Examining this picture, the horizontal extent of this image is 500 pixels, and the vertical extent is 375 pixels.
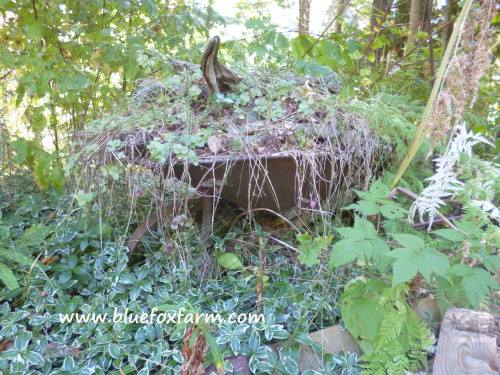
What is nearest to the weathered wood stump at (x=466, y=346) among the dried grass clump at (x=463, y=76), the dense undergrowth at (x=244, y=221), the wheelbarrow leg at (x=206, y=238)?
the dense undergrowth at (x=244, y=221)

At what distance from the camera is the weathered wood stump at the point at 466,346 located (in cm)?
118

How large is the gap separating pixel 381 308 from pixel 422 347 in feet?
0.56

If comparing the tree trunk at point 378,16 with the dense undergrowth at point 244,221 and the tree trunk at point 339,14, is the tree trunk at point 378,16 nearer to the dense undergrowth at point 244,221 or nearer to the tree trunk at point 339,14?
the tree trunk at point 339,14

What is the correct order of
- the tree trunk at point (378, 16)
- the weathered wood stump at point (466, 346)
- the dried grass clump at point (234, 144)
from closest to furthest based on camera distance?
the weathered wood stump at point (466, 346), the dried grass clump at point (234, 144), the tree trunk at point (378, 16)

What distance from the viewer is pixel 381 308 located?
1319 mm

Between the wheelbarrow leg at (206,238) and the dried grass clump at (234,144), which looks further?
the wheelbarrow leg at (206,238)

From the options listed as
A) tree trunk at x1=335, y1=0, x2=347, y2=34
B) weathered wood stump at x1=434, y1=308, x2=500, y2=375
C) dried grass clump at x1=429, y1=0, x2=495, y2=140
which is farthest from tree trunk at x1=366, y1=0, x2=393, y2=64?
weathered wood stump at x1=434, y1=308, x2=500, y2=375

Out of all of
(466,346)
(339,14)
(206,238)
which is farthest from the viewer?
(339,14)

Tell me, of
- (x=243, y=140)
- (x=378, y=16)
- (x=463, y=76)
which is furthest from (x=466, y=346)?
(x=378, y=16)

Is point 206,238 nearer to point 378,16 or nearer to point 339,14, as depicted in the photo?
point 339,14

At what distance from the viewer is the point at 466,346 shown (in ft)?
3.95

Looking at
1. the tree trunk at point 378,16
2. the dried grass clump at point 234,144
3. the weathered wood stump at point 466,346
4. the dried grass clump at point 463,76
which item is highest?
the tree trunk at point 378,16

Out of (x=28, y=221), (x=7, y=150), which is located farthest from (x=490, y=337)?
(x=7, y=150)

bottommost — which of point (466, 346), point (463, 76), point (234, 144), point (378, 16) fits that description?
point (466, 346)
